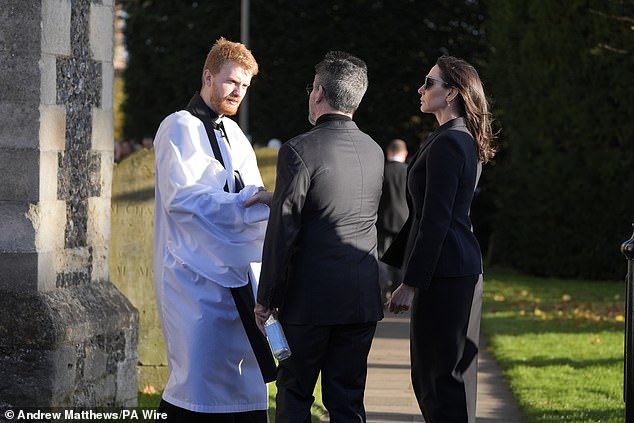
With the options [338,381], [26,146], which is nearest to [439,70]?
[338,381]

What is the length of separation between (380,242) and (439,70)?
823cm


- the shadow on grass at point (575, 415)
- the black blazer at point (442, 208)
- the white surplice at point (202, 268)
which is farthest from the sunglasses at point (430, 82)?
the shadow on grass at point (575, 415)

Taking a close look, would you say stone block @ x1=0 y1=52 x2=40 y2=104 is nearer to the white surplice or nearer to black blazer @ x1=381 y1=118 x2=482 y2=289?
the white surplice

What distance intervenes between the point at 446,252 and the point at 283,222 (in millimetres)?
824

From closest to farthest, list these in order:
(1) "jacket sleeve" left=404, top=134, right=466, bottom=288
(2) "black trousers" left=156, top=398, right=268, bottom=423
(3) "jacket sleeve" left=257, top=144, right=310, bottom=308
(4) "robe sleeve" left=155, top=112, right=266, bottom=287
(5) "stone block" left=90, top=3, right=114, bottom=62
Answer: (3) "jacket sleeve" left=257, top=144, right=310, bottom=308
(1) "jacket sleeve" left=404, top=134, right=466, bottom=288
(4) "robe sleeve" left=155, top=112, right=266, bottom=287
(2) "black trousers" left=156, top=398, right=268, bottom=423
(5) "stone block" left=90, top=3, right=114, bottom=62

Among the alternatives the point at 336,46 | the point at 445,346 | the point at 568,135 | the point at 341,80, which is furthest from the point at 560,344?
the point at 336,46

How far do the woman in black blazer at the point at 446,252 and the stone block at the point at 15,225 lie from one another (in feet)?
6.25

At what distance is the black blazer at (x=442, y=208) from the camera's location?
5.39m

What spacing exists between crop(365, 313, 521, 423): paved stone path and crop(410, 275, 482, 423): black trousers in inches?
77.6

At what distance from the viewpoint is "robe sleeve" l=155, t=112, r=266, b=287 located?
5520mm

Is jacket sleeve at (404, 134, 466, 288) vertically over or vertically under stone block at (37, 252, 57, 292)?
over

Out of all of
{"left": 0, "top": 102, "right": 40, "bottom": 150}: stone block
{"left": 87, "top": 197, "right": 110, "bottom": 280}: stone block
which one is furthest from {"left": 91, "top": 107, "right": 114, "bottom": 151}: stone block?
{"left": 0, "top": 102, "right": 40, "bottom": 150}: stone block

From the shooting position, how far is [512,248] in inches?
764

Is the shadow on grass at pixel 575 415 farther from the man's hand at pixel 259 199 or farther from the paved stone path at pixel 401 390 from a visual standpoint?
the man's hand at pixel 259 199
